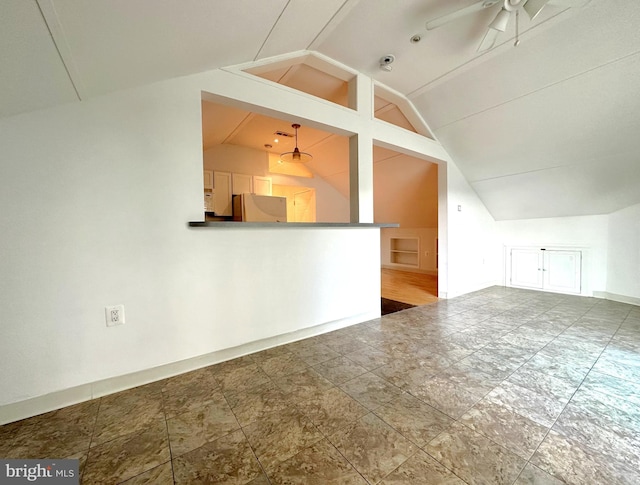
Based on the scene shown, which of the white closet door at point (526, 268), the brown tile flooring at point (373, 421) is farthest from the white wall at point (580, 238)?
the brown tile flooring at point (373, 421)

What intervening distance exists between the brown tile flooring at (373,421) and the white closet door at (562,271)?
217 centimetres

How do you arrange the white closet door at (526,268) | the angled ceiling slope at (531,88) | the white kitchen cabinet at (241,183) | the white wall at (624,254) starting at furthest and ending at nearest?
the white kitchen cabinet at (241,183) < the white closet door at (526,268) < the white wall at (624,254) < the angled ceiling slope at (531,88)

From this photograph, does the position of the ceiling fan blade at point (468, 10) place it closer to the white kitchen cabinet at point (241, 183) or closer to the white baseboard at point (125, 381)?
the white baseboard at point (125, 381)

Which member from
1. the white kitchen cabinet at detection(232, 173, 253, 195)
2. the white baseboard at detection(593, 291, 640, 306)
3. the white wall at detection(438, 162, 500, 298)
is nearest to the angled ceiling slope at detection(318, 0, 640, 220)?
the white wall at detection(438, 162, 500, 298)

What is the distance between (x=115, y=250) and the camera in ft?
5.26

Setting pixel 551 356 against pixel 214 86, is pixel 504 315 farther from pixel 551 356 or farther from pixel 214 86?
pixel 214 86

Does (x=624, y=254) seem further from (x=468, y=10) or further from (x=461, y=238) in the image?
(x=468, y=10)

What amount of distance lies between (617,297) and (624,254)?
0.64 metres

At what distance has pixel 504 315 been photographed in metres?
3.06

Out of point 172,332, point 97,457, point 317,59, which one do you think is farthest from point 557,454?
point 317,59

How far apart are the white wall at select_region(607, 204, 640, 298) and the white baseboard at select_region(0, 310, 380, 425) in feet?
15.1

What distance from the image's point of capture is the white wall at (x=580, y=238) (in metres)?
3.79

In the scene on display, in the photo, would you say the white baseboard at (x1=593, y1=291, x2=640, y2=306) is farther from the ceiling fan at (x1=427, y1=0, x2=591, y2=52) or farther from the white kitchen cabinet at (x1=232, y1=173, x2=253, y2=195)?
the white kitchen cabinet at (x1=232, y1=173, x2=253, y2=195)

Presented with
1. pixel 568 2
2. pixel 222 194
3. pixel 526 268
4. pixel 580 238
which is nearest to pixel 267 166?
pixel 222 194
